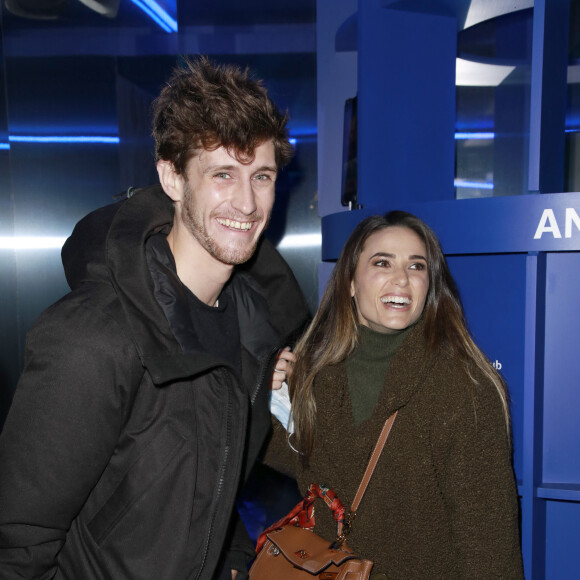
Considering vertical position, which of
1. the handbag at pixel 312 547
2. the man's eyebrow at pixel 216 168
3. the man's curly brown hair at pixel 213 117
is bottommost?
the handbag at pixel 312 547

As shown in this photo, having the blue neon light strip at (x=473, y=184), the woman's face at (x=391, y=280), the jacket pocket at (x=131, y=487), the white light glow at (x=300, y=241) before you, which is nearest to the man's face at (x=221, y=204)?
the jacket pocket at (x=131, y=487)

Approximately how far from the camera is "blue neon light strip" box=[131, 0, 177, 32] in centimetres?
464

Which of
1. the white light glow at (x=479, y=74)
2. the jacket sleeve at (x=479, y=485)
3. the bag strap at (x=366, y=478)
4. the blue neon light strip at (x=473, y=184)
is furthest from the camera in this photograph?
the blue neon light strip at (x=473, y=184)

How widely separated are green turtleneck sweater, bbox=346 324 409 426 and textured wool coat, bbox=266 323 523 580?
0.27ft

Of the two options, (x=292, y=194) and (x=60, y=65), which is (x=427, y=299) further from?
(x=60, y=65)

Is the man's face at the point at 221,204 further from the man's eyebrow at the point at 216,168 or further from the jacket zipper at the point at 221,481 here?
the jacket zipper at the point at 221,481

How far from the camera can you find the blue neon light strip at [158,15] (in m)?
4.64

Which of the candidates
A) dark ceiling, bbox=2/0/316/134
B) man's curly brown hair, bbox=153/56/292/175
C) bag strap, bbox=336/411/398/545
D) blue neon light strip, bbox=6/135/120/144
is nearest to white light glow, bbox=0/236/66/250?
blue neon light strip, bbox=6/135/120/144

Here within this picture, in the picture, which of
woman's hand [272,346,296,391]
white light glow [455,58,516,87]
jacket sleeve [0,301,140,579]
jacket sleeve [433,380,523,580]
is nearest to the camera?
jacket sleeve [0,301,140,579]

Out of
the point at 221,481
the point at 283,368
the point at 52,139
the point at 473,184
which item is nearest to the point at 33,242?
the point at 52,139

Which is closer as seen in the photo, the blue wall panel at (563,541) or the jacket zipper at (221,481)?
the jacket zipper at (221,481)

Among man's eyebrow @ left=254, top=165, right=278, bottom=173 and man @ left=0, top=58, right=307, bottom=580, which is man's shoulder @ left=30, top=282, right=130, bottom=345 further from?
man's eyebrow @ left=254, top=165, right=278, bottom=173

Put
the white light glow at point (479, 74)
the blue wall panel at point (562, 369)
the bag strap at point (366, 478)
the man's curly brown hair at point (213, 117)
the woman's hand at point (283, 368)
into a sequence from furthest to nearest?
1. the white light glow at point (479, 74)
2. the blue wall panel at point (562, 369)
3. the woman's hand at point (283, 368)
4. the bag strap at point (366, 478)
5. the man's curly brown hair at point (213, 117)

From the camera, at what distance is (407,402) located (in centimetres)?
202
